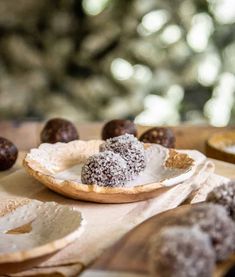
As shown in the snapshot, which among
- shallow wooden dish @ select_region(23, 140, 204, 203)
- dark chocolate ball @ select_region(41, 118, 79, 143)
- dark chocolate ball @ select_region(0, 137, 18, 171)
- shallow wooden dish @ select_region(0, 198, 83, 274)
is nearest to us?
shallow wooden dish @ select_region(0, 198, 83, 274)

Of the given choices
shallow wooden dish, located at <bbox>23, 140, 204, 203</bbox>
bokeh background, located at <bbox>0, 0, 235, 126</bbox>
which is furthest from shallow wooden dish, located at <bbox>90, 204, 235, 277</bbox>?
bokeh background, located at <bbox>0, 0, 235, 126</bbox>

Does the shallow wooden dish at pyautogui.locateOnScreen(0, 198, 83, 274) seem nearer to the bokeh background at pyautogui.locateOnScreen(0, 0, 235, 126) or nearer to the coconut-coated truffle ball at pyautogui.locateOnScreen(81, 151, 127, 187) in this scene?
the coconut-coated truffle ball at pyautogui.locateOnScreen(81, 151, 127, 187)

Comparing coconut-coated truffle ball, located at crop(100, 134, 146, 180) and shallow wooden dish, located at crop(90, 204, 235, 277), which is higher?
coconut-coated truffle ball, located at crop(100, 134, 146, 180)

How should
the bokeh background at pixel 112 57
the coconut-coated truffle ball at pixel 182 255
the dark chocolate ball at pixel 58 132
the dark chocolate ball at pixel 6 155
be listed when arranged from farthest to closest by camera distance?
1. the bokeh background at pixel 112 57
2. the dark chocolate ball at pixel 58 132
3. the dark chocolate ball at pixel 6 155
4. the coconut-coated truffle ball at pixel 182 255

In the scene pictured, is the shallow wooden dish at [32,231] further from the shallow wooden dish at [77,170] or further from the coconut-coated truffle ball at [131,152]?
the coconut-coated truffle ball at [131,152]

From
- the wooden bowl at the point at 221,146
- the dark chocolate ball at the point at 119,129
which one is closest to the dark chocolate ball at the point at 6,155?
the dark chocolate ball at the point at 119,129

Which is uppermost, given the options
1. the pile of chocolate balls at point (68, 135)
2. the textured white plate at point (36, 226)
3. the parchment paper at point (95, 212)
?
the pile of chocolate balls at point (68, 135)
